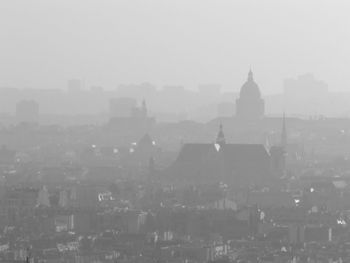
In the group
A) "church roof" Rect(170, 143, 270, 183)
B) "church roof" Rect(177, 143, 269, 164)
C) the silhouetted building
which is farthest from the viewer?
"church roof" Rect(177, 143, 269, 164)

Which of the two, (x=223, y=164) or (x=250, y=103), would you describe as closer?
(x=223, y=164)

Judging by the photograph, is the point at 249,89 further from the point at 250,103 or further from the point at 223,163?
the point at 223,163

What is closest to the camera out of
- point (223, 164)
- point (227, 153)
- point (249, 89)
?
point (223, 164)

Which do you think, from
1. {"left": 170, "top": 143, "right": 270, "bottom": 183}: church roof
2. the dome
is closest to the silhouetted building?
{"left": 170, "top": 143, "right": 270, "bottom": 183}: church roof

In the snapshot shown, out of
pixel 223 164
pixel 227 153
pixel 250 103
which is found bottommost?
pixel 223 164

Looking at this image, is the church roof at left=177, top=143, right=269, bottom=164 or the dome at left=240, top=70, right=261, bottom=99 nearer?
the church roof at left=177, top=143, right=269, bottom=164

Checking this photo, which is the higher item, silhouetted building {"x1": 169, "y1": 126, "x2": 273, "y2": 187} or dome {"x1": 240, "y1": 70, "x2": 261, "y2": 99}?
dome {"x1": 240, "y1": 70, "x2": 261, "y2": 99}

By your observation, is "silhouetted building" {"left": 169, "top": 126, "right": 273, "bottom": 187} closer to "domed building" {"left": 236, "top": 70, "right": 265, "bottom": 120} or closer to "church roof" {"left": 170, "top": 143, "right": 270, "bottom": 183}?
"church roof" {"left": 170, "top": 143, "right": 270, "bottom": 183}

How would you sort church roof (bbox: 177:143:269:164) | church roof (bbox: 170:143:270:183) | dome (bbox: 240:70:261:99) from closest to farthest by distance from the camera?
church roof (bbox: 170:143:270:183), church roof (bbox: 177:143:269:164), dome (bbox: 240:70:261:99)

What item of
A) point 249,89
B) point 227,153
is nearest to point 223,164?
point 227,153
